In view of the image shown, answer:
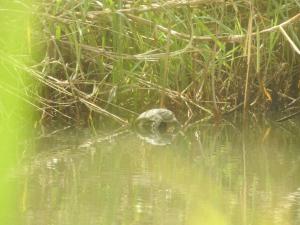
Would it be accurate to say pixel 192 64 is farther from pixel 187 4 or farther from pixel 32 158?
pixel 32 158

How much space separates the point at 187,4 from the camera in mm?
2371

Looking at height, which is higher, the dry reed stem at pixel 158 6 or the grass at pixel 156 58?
the dry reed stem at pixel 158 6

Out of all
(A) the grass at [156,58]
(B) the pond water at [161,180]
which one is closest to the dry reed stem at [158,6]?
(A) the grass at [156,58]

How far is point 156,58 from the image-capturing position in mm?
2609

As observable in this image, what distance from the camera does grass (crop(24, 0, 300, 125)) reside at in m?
2.47

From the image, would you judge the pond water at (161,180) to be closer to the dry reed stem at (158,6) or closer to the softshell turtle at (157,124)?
the softshell turtle at (157,124)

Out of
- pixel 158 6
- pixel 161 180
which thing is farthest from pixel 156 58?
pixel 161 180

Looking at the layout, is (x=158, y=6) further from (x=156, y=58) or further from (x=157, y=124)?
(x=157, y=124)

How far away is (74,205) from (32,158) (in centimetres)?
54

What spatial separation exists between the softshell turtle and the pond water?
8 cm

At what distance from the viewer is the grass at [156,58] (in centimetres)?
247

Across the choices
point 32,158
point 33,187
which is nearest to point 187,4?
point 32,158

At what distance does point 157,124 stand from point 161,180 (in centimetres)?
90

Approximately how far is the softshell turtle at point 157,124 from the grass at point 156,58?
51mm
